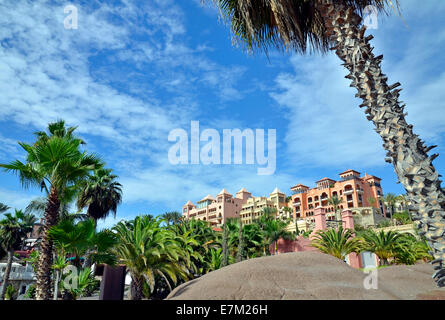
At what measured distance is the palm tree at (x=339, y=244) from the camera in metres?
26.5

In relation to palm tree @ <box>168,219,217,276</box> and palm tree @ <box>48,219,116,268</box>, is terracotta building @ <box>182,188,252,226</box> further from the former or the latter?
palm tree @ <box>48,219,116,268</box>

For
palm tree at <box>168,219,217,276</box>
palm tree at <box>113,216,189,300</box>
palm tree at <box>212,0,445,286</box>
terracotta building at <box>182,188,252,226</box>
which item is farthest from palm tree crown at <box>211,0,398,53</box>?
terracotta building at <box>182,188,252,226</box>

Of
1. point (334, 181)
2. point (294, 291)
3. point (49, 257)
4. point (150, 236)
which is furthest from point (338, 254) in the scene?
point (334, 181)

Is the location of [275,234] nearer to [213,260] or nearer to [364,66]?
[213,260]

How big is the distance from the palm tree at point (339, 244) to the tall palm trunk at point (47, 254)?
23.2 meters

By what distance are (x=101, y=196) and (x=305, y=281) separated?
22.9 metres

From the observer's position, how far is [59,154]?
938 cm

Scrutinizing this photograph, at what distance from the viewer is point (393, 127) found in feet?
17.0

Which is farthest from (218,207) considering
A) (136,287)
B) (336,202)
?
(136,287)

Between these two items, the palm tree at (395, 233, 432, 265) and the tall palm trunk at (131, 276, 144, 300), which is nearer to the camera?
the tall palm trunk at (131, 276, 144, 300)

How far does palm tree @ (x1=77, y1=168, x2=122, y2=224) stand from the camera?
2752 centimetres

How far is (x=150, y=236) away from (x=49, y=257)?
984 cm

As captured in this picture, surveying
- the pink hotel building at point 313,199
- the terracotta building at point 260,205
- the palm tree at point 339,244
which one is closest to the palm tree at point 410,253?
the palm tree at point 339,244

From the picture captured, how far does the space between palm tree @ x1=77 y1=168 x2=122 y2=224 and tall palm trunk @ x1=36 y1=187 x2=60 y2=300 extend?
1856cm
